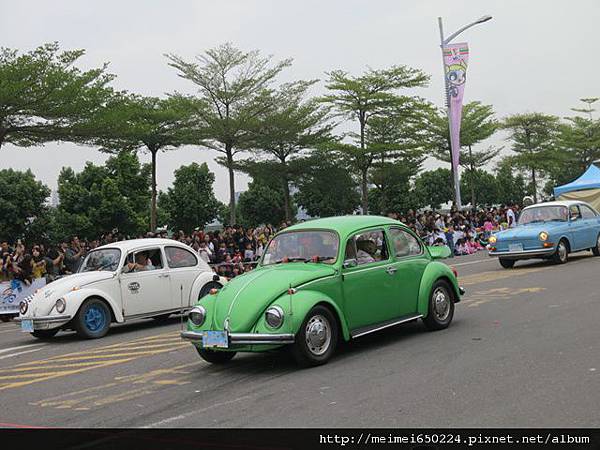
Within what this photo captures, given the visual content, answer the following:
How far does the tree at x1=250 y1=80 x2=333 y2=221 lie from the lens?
3975 centimetres

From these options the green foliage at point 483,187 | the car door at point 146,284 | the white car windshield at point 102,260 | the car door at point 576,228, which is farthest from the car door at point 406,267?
the green foliage at point 483,187

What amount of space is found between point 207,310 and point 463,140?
165ft

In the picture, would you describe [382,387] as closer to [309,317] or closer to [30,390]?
[309,317]

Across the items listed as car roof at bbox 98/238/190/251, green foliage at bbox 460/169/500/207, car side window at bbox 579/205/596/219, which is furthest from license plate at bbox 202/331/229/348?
green foliage at bbox 460/169/500/207

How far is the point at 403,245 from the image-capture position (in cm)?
912

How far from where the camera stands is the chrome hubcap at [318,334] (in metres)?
7.40

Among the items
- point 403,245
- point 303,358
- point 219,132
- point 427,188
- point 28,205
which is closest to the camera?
point 303,358

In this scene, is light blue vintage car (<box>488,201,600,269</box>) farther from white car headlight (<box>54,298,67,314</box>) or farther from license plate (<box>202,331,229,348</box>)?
license plate (<box>202,331,229,348</box>)

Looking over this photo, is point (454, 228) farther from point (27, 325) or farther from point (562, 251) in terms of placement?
point (27, 325)

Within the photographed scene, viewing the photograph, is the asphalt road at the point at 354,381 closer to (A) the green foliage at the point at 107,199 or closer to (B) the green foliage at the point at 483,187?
(A) the green foliage at the point at 107,199

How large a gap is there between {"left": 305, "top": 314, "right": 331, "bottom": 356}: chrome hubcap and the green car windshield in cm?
83

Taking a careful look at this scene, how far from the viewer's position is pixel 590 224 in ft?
63.2

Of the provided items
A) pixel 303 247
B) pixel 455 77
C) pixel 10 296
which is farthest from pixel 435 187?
pixel 303 247
